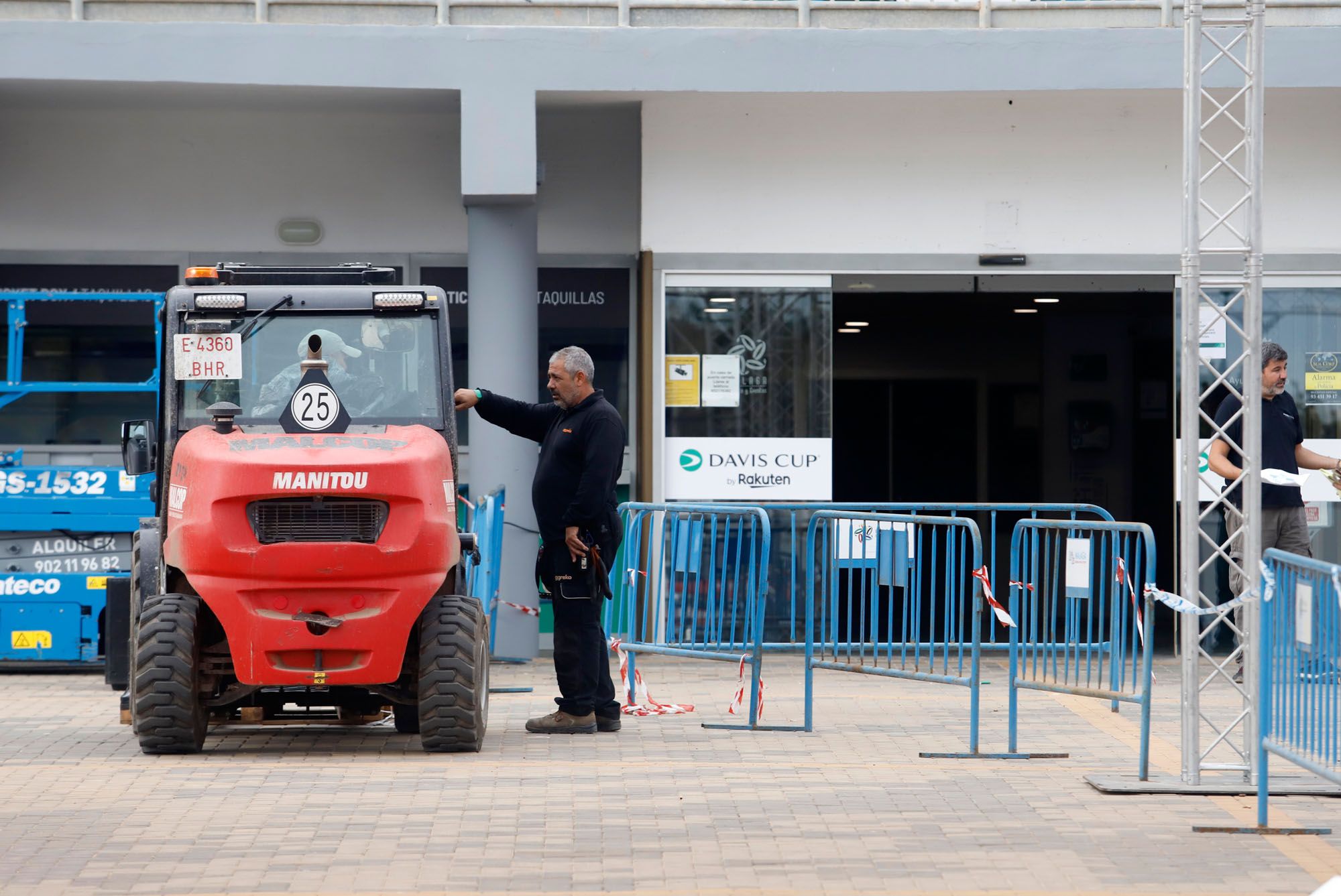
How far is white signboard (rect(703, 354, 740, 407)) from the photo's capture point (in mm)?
13633

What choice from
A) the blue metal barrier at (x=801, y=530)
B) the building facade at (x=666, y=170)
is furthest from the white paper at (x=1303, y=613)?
the building facade at (x=666, y=170)

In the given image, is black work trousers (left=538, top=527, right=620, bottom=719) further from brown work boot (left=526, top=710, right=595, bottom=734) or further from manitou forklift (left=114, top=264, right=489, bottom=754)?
manitou forklift (left=114, top=264, right=489, bottom=754)

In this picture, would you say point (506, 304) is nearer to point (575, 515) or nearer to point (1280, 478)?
point (575, 515)

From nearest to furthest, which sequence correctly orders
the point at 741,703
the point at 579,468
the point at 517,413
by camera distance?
the point at 579,468
the point at 517,413
the point at 741,703

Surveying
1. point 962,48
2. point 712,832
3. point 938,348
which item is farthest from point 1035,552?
point 938,348

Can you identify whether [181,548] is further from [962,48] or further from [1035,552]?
[962,48]

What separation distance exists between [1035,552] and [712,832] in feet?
10.9

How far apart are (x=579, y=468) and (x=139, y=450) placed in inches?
90.4

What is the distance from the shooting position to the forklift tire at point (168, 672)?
27.3ft

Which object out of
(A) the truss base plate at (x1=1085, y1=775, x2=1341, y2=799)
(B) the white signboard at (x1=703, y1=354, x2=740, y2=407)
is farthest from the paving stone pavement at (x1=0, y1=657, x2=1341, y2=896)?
(B) the white signboard at (x1=703, y1=354, x2=740, y2=407)

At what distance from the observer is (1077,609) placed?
926cm

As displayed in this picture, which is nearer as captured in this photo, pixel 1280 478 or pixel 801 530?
pixel 1280 478

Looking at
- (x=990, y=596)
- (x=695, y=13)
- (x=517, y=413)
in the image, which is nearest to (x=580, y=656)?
(x=517, y=413)

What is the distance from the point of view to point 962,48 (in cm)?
1278
